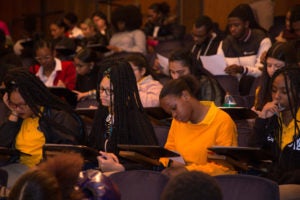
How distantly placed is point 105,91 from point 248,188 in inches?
73.8

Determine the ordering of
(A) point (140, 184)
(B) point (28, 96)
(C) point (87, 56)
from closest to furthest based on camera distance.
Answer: (A) point (140, 184), (B) point (28, 96), (C) point (87, 56)

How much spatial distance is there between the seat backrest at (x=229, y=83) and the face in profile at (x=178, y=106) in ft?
6.34

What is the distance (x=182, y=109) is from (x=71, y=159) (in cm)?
221

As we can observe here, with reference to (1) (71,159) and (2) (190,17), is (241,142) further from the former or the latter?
(2) (190,17)

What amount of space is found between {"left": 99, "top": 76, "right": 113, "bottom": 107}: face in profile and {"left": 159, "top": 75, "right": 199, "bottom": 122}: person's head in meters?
0.54

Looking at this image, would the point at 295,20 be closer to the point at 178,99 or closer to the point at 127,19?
the point at 127,19

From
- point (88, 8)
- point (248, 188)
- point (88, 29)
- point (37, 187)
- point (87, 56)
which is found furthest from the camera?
point (88, 8)

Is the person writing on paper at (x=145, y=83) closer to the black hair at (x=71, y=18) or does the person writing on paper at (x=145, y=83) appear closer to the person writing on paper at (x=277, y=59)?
the person writing on paper at (x=277, y=59)

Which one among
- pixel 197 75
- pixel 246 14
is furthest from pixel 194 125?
pixel 246 14

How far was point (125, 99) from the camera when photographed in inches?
196

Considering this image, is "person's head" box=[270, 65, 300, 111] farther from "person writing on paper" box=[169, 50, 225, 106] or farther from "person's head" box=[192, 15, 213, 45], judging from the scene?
"person's head" box=[192, 15, 213, 45]

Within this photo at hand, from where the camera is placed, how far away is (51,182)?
83.7 inches

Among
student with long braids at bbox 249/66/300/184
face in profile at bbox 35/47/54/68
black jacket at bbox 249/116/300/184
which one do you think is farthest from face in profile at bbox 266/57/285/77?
face in profile at bbox 35/47/54/68

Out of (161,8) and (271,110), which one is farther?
(161,8)
